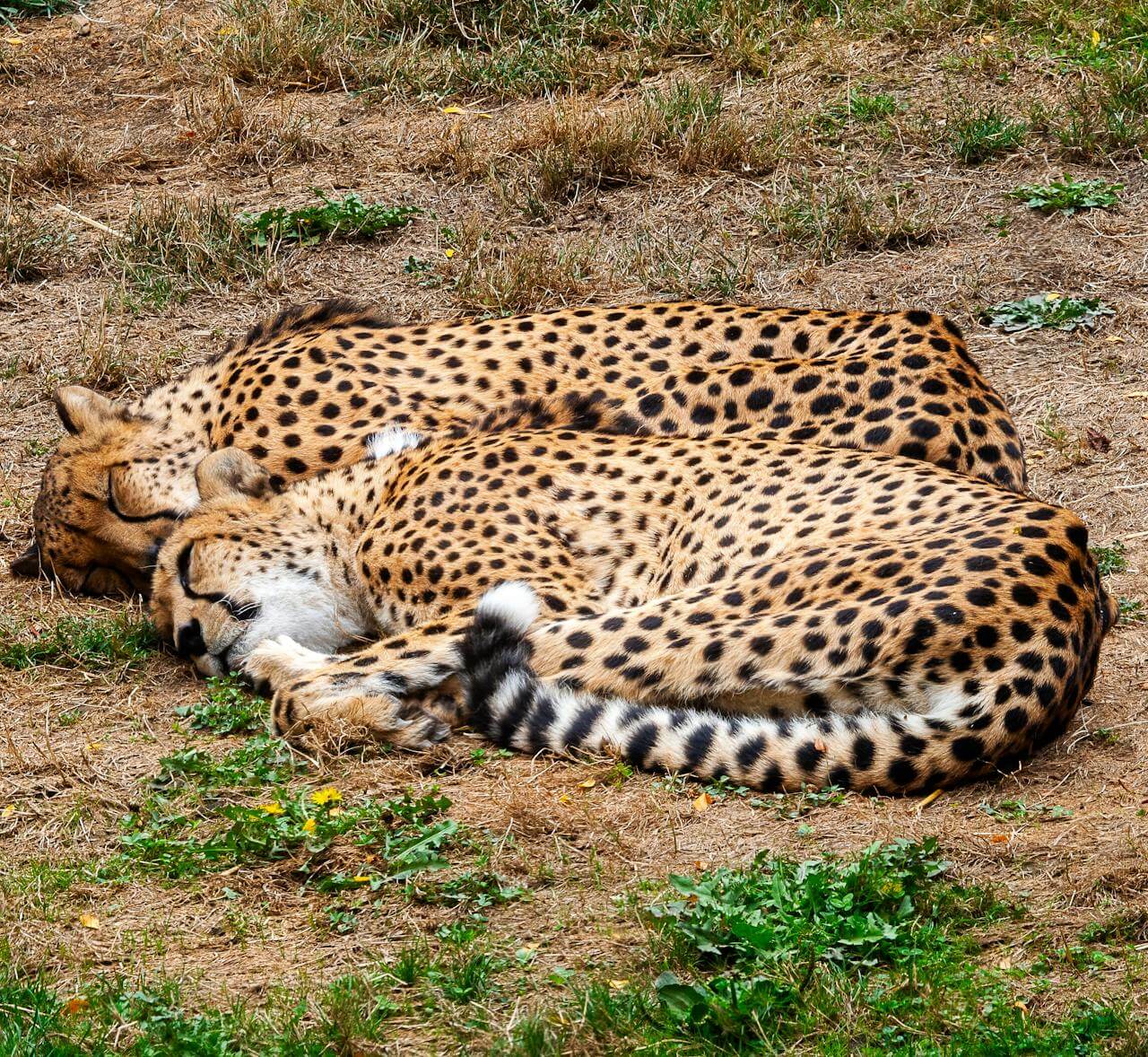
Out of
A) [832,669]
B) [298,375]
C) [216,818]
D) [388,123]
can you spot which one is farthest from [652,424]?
[388,123]

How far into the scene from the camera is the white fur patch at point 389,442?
5383mm

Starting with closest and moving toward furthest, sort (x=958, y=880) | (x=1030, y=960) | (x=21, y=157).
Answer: (x=1030, y=960) < (x=958, y=880) < (x=21, y=157)

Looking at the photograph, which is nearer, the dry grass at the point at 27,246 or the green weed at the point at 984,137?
the dry grass at the point at 27,246

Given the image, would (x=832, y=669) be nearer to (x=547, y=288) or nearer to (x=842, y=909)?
(x=842, y=909)

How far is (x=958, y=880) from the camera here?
137 inches

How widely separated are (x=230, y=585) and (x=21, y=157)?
4.29 meters

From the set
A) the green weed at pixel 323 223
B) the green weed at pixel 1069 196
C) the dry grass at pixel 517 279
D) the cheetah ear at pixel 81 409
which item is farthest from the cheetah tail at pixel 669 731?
the green weed at pixel 1069 196

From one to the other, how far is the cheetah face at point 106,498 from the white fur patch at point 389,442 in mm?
739

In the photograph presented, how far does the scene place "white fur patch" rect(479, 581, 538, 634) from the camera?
176 inches

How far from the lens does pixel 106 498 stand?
566cm

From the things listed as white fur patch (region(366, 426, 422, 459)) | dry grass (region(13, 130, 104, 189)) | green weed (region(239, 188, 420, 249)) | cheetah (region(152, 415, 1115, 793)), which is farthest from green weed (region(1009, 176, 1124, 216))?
dry grass (region(13, 130, 104, 189))

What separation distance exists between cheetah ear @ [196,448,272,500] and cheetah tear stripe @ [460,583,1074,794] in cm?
119

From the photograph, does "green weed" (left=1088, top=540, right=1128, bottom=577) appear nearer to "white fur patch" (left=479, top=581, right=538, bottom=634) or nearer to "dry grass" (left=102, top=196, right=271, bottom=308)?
"white fur patch" (left=479, top=581, right=538, bottom=634)

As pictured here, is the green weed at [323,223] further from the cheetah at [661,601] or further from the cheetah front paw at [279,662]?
the cheetah front paw at [279,662]
